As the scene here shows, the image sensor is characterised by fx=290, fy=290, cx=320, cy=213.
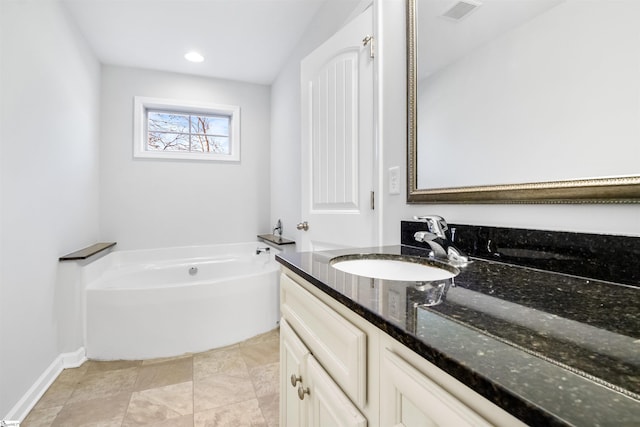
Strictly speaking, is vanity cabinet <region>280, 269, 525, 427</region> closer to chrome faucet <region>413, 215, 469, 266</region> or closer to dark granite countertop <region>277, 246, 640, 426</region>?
dark granite countertop <region>277, 246, 640, 426</region>

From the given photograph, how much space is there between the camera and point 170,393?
166 cm

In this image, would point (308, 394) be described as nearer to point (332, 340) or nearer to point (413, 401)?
point (332, 340)

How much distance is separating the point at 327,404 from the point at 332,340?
147 mm

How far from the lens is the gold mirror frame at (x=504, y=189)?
644 mm

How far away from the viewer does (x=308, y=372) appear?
0.78 m

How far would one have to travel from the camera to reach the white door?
57.9 inches

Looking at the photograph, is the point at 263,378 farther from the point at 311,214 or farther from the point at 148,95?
the point at 148,95

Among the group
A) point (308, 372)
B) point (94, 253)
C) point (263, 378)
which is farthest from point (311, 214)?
point (94, 253)

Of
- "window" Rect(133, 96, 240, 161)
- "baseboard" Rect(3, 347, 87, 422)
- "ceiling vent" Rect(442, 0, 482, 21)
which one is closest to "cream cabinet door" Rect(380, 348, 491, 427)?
"ceiling vent" Rect(442, 0, 482, 21)

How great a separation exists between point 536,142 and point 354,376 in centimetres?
79

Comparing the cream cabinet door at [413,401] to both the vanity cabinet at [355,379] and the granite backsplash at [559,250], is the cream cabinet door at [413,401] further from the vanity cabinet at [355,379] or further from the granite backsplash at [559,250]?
the granite backsplash at [559,250]

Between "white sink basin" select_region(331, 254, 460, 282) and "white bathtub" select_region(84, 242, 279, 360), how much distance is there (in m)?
1.54

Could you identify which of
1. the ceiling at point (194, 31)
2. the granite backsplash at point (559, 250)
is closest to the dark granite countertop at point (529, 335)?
the granite backsplash at point (559, 250)

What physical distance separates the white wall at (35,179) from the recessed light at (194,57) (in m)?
0.81
